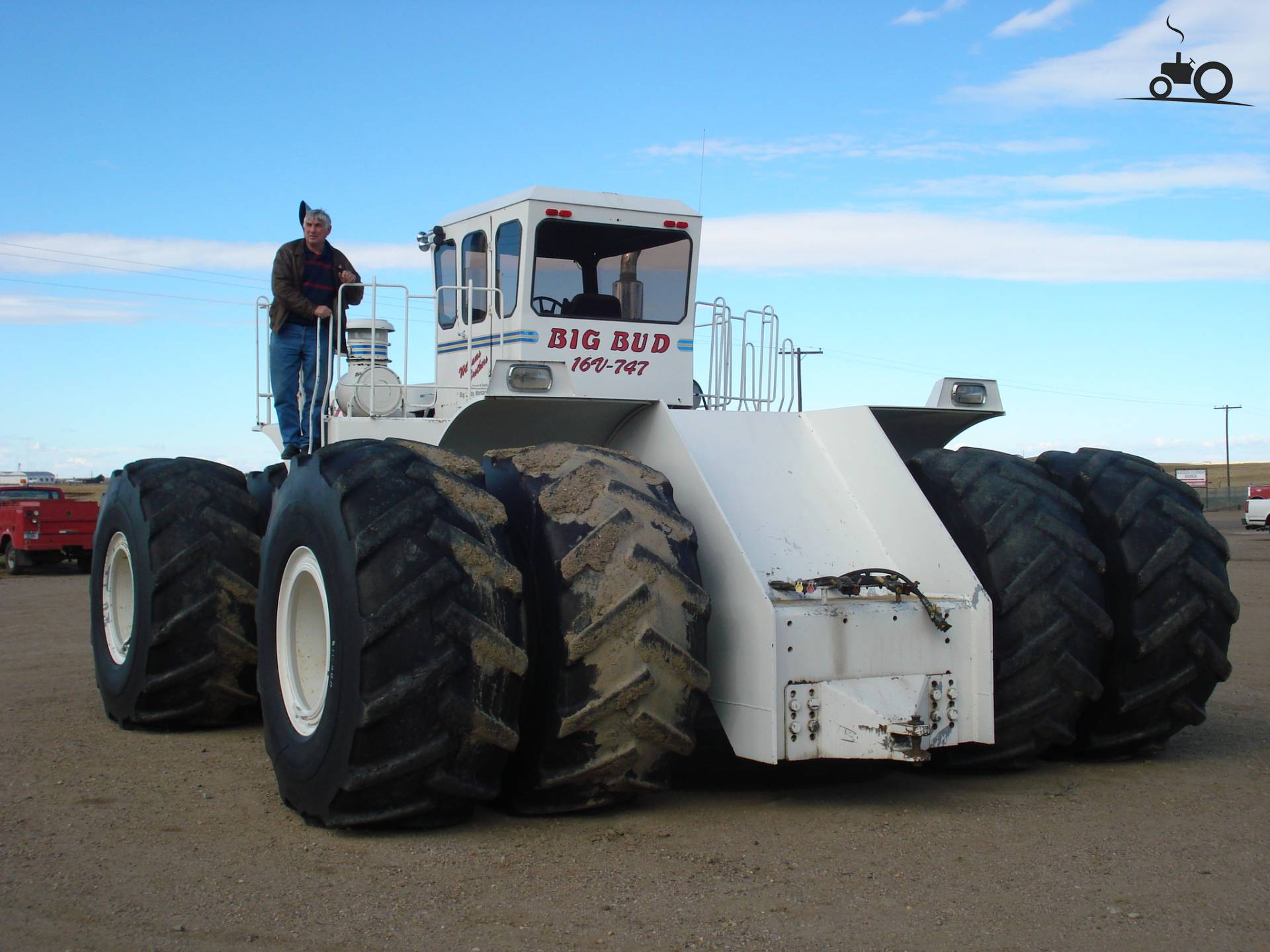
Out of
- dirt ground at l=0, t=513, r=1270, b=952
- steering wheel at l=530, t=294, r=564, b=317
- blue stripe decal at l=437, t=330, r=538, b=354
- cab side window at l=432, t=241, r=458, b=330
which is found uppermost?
cab side window at l=432, t=241, r=458, b=330

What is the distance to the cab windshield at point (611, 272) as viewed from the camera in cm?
800

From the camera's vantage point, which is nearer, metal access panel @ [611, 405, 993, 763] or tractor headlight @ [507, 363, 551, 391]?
metal access panel @ [611, 405, 993, 763]

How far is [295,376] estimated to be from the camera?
28.7 feet

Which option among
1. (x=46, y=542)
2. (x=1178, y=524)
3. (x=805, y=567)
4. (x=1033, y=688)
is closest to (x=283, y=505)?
(x=805, y=567)

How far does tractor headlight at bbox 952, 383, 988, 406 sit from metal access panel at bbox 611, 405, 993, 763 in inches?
30.3

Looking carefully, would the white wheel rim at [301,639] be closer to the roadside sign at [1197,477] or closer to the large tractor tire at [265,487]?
the large tractor tire at [265,487]

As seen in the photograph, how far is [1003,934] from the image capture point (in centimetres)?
390

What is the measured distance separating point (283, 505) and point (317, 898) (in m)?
1.94

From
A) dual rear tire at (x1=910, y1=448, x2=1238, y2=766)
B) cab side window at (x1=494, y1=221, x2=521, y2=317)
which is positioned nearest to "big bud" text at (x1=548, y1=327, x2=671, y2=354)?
cab side window at (x1=494, y1=221, x2=521, y2=317)

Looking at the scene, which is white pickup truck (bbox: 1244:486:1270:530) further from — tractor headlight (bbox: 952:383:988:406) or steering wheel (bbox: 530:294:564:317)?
steering wheel (bbox: 530:294:564:317)

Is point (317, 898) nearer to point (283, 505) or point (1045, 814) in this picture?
point (283, 505)

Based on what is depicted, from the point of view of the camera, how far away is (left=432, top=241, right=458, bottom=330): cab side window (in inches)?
338

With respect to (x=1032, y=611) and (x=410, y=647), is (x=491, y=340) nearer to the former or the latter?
(x=410, y=647)

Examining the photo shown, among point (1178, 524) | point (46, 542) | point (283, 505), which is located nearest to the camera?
point (283, 505)
